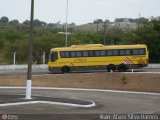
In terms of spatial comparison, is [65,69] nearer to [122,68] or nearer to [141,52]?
[122,68]

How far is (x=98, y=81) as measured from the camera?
4462 cm

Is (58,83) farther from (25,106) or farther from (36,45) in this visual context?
(36,45)

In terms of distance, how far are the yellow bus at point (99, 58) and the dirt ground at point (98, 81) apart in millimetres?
6329

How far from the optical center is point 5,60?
3332 inches

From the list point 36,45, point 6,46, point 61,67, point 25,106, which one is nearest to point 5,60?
point 6,46

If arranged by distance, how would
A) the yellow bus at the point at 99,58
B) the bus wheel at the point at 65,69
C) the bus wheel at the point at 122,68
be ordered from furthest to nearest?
1. the bus wheel at the point at 65,69
2. the bus wheel at the point at 122,68
3. the yellow bus at the point at 99,58

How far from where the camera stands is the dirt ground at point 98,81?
139 ft

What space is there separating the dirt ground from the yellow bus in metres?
6.33

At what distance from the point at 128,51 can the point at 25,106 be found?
1165 inches

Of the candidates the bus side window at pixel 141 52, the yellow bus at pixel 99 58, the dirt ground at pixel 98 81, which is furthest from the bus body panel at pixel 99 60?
the dirt ground at pixel 98 81

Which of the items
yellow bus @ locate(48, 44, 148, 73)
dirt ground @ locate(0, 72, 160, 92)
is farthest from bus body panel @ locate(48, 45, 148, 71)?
dirt ground @ locate(0, 72, 160, 92)

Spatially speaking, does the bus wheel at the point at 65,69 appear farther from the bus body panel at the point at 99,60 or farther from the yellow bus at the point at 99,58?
the bus body panel at the point at 99,60

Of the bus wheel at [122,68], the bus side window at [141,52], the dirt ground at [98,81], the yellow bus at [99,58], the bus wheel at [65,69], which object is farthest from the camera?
the bus wheel at [65,69]

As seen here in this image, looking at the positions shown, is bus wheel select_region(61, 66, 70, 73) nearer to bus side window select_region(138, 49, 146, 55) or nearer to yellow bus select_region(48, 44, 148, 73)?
yellow bus select_region(48, 44, 148, 73)
